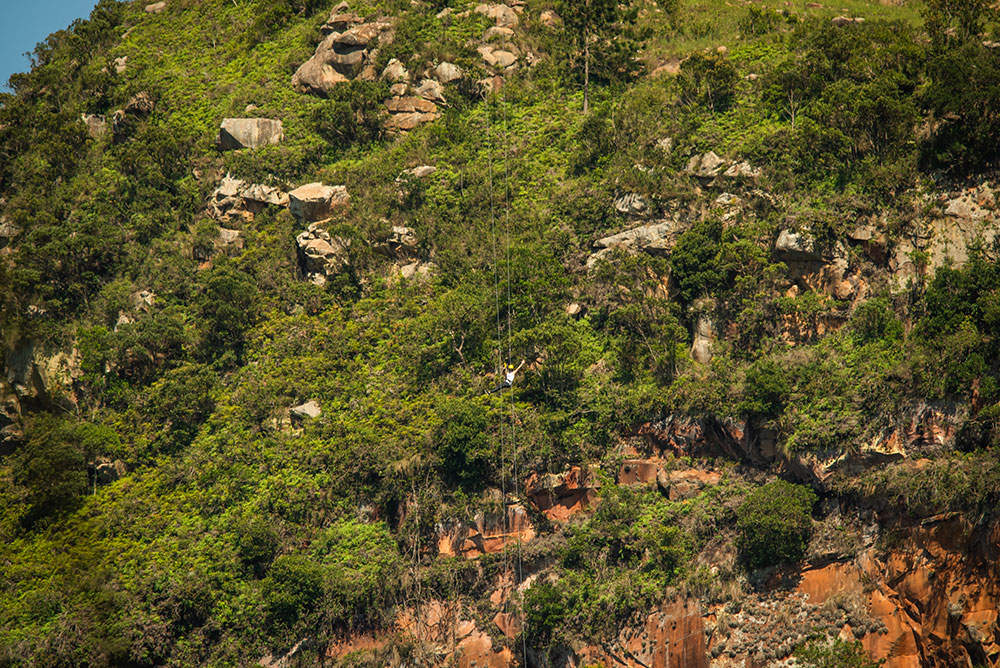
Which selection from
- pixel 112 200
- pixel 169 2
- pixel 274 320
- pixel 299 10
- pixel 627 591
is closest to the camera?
pixel 627 591

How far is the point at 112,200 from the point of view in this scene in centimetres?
4822

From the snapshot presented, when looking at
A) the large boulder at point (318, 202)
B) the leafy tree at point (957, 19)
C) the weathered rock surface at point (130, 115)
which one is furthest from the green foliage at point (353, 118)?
the leafy tree at point (957, 19)

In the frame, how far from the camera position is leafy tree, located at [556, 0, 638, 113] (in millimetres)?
48969

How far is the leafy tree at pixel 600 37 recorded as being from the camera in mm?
48969

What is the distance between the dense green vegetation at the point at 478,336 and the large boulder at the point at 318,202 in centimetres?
94

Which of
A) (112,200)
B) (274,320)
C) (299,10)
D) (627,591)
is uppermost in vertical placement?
(299,10)

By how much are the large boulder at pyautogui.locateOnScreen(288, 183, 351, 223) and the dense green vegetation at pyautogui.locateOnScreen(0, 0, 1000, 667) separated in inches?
37.0

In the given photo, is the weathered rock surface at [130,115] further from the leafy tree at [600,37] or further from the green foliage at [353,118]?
the leafy tree at [600,37]

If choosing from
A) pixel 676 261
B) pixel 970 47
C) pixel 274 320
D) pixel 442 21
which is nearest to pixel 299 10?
pixel 442 21

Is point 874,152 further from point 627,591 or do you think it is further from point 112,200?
point 112,200

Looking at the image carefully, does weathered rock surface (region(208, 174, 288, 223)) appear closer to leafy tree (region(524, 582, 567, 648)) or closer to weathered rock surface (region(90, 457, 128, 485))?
weathered rock surface (region(90, 457, 128, 485))

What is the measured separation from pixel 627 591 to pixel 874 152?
18.3 m

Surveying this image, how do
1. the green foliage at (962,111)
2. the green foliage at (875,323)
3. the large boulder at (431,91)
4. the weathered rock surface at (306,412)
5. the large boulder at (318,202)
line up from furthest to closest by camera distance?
1. the large boulder at (431,91)
2. the large boulder at (318,202)
3. the weathered rock surface at (306,412)
4. the green foliage at (962,111)
5. the green foliage at (875,323)

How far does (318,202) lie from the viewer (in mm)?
45812
